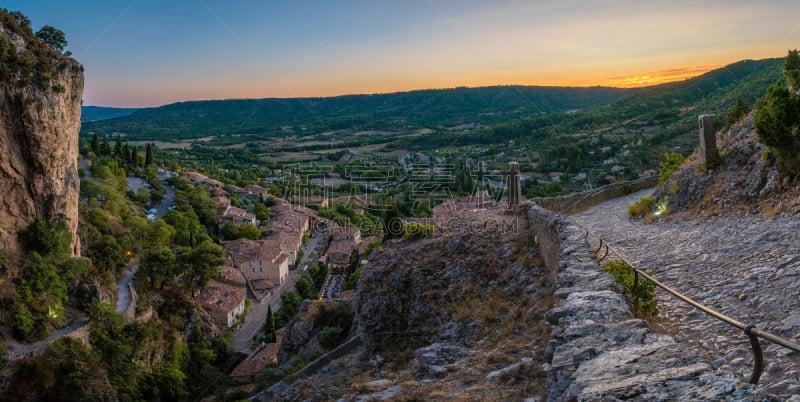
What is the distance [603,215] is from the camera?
1439 cm

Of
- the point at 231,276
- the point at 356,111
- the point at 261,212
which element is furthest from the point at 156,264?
the point at 356,111

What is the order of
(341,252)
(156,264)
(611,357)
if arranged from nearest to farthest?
(611,357) → (156,264) → (341,252)

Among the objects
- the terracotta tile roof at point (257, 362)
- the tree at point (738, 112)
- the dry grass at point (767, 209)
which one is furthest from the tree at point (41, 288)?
the tree at point (738, 112)

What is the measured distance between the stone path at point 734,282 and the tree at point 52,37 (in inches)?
992

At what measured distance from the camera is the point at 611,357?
358 centimetres

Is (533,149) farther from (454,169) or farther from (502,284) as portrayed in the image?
(502,284)

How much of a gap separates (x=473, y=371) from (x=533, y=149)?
5545cm

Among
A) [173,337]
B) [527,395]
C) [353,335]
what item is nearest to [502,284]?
[527,395]

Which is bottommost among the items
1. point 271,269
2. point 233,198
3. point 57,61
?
point 271,269

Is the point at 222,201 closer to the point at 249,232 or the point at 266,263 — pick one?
the point at 249,232

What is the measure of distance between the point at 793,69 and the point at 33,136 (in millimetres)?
25133

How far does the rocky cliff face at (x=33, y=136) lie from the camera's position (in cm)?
1917

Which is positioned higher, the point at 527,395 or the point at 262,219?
the point at 527,395

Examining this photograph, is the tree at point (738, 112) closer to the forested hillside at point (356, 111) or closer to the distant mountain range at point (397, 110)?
the distant mountain range at point (397, 110)
